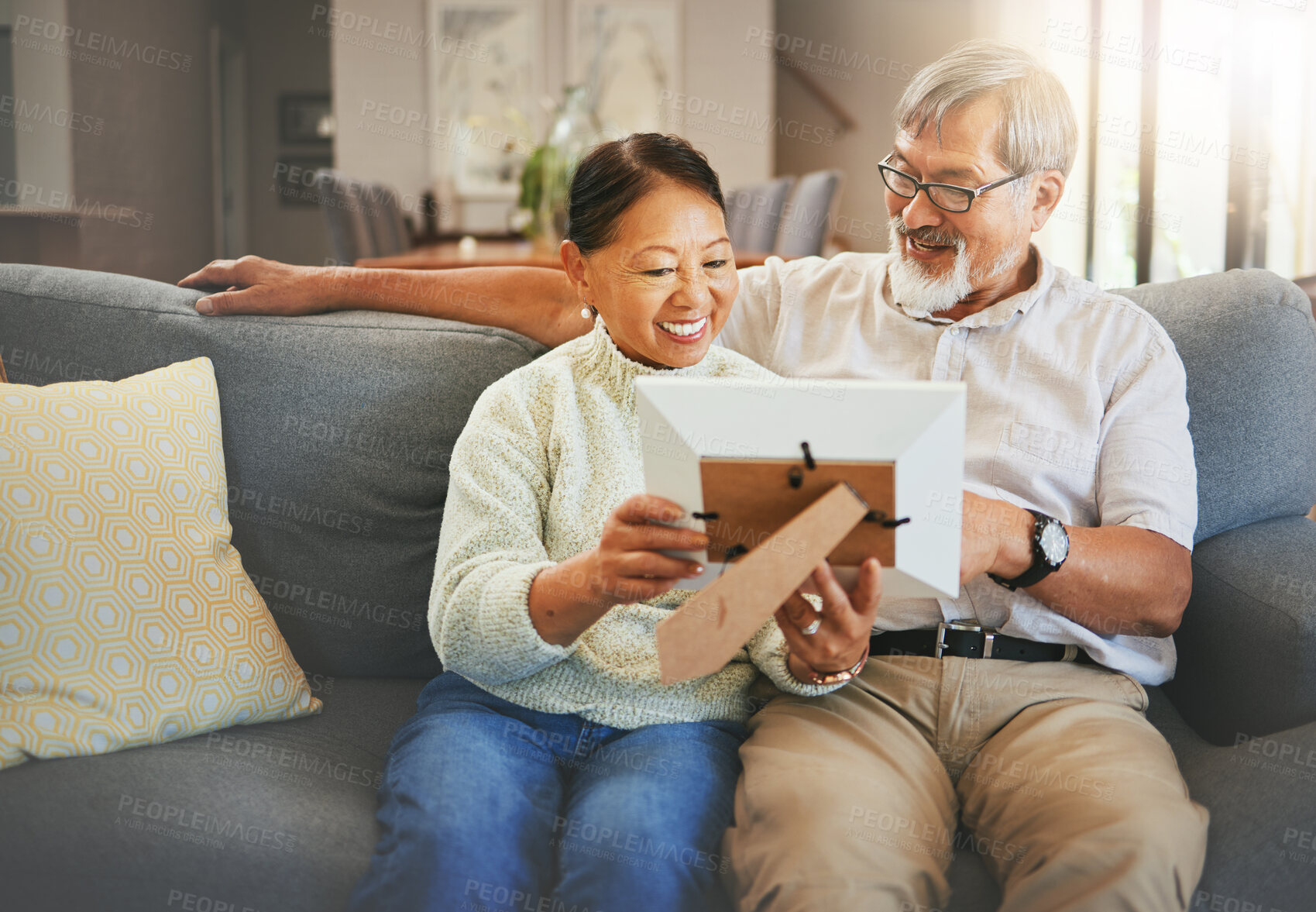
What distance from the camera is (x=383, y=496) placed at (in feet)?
4.83

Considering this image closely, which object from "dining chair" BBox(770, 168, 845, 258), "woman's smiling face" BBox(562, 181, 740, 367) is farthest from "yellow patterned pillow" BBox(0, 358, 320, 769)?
"dining chair" BBox(770, 168, 845, 258)

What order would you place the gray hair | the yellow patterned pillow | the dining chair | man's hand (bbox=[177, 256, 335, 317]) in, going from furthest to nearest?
the dining chair, man's hand (bbox=[177, 256, 335, 317]), the gray hair, the yellow patterned pillow

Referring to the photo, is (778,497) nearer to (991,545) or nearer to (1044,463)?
(991,545)

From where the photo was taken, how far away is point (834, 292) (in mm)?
1516

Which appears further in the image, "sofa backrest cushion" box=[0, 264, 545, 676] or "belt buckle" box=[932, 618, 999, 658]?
"sofa backrest cushion" box=[0, 264, 545, 676]

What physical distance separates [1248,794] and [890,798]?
40 cm

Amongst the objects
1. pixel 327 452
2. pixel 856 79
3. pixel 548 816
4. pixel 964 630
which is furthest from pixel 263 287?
pixel 856 79

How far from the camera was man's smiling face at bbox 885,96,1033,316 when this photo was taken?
4.59ft

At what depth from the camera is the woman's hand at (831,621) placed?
1.00 meters

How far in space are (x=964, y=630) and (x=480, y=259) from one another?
216 centimetres

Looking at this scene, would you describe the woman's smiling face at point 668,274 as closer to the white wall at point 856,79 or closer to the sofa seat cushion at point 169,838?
the sofa seat cushion at point 169,838

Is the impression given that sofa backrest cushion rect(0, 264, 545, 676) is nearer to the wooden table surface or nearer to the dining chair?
the wooden table surface

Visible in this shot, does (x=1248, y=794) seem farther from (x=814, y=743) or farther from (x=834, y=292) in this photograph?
(x=834, y=292)

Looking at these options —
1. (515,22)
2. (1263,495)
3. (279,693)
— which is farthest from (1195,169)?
(279,693)
